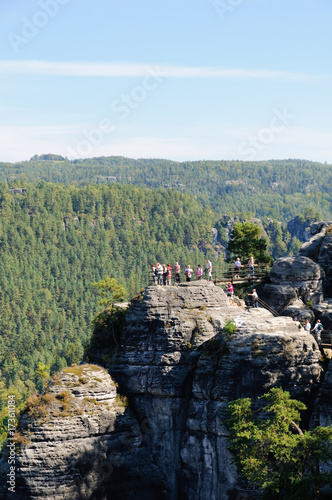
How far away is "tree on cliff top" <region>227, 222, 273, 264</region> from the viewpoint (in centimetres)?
5812

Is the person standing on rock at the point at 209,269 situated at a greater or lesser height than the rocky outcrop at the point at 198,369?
greater

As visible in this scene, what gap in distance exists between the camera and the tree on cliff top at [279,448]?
30938 millimetres

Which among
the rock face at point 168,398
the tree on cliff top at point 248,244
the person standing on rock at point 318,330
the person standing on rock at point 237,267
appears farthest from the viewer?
the tree on cliff top at point 248,244

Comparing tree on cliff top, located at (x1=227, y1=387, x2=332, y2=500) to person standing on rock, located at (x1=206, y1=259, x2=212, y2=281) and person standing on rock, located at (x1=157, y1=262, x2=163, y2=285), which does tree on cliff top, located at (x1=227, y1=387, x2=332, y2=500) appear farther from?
person standing on rock, located at (x1=157, y1=262, x2=163, y2=285)

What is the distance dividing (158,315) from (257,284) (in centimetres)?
1043


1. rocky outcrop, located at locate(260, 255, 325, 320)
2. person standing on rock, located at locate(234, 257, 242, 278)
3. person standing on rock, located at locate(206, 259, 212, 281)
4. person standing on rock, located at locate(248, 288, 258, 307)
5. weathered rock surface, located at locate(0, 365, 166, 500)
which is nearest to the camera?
weathered rock surface, located at locate(0, 365, 166, 500)

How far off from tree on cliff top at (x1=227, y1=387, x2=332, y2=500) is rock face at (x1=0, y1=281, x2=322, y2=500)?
2.23 metres

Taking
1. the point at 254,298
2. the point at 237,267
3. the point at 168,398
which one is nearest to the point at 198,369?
the point at 168,398

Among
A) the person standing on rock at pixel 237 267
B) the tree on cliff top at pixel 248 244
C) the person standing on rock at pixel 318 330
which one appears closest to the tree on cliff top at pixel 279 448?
the person standing on rock at pixel 318 330

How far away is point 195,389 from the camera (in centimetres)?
3919

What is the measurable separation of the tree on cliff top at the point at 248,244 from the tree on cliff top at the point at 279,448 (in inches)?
925

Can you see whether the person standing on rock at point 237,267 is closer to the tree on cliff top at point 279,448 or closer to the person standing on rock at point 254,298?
the person standing on rock at point 254,298

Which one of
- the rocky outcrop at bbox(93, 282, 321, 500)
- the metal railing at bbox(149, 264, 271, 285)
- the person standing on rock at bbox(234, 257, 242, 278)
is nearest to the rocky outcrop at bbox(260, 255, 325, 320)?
the metal railing at bbox(149, 264, 271, 285)

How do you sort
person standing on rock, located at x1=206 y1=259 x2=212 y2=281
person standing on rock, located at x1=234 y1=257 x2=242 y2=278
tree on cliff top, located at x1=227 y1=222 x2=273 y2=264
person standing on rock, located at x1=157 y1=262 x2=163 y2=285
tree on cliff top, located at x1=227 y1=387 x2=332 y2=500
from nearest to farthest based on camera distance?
tree on cliff top, located at x1=227 y1=387 x2=332 y2=500
person standing on rock, located at x1=157 y1=262 x2=163 y2=285
person standing on rock, located at x1=206 y1=259 x2=212 y2=281
person standing on rock, located at x1=234 y1=257 x2=242 y2=278
tree on cliff top, located at x1=227 y1=222 x2=273 y2=264
